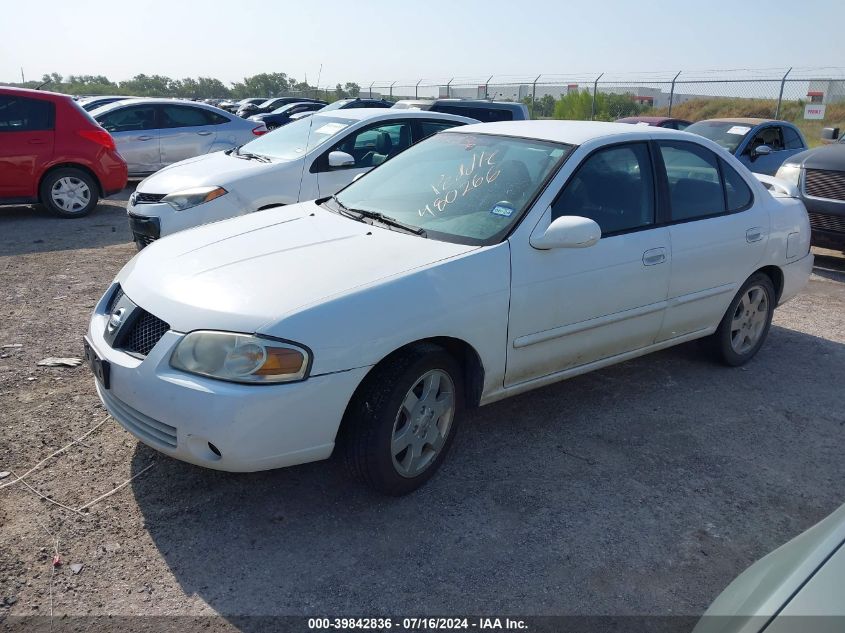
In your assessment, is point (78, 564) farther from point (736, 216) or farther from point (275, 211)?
point (736, 216)

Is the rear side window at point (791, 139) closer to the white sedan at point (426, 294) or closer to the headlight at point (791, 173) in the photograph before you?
the headlight at point (791, 173)

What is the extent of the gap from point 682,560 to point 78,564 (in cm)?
243

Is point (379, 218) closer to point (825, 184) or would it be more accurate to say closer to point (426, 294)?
point (426, 294)

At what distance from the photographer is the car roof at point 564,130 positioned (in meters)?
4.34

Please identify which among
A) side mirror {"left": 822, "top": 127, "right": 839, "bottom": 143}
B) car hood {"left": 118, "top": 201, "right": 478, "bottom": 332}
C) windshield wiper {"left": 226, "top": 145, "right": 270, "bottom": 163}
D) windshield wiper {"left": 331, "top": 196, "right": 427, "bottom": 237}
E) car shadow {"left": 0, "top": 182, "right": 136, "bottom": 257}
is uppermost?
side mirror {"left": 822, "top": 127, "right": 839, "bottom": 143}

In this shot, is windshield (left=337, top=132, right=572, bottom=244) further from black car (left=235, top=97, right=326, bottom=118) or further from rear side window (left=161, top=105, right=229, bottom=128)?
black car (left=235, top=97, right=326, bottom=118)

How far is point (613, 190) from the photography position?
14.1 feet

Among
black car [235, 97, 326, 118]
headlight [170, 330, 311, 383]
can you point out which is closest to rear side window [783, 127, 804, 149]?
headlight [170, 330, 311, 383]

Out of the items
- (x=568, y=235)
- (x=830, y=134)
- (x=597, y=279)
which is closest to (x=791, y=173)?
(x=830, y=134)

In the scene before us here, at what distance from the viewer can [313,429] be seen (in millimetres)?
3092

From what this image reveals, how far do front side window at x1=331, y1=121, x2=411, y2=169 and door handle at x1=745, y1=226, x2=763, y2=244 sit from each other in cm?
369

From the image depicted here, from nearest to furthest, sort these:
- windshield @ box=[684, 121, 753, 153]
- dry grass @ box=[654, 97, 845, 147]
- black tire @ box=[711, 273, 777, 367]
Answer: black tire @ box=[711, 273, 777, 367] < windshield @ box=[684, 121, 753, 153] < dry grass @ box=[654, 97, 845, 147]

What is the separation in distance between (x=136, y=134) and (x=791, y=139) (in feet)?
35.0

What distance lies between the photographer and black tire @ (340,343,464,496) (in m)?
3.21
